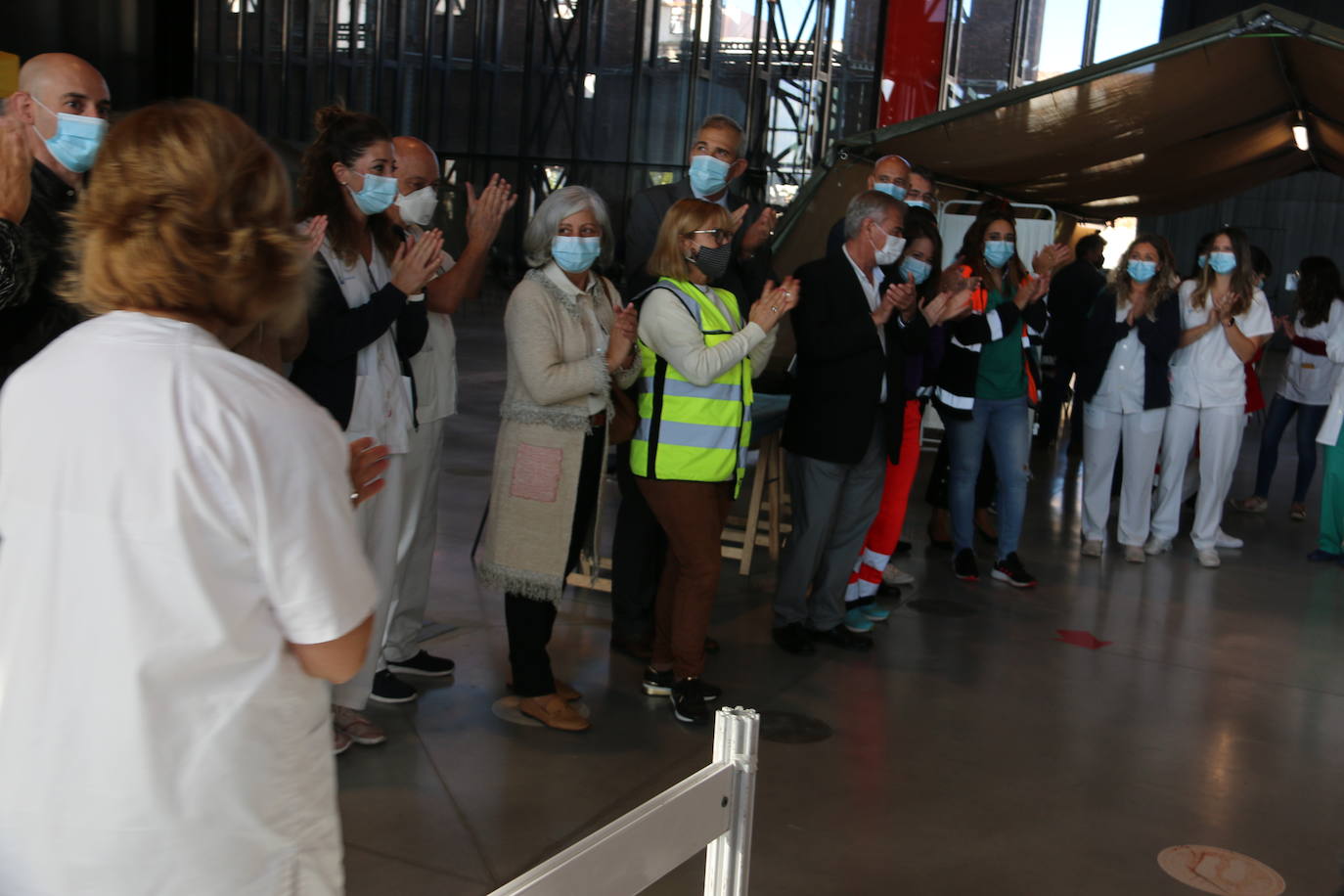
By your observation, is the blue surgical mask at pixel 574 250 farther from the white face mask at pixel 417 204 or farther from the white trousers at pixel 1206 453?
the white trousers at pixel 1206 453

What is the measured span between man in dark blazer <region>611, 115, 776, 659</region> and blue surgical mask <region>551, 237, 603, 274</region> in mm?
641

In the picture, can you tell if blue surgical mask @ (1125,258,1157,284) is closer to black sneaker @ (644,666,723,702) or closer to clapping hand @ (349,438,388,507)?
black sneaker @ (644,666,723,702)

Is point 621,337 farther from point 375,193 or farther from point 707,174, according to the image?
point 707,174

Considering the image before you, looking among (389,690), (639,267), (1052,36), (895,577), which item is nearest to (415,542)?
(389,690)

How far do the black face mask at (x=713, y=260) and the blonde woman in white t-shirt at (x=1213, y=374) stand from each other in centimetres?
326

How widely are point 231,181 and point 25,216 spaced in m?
1.61

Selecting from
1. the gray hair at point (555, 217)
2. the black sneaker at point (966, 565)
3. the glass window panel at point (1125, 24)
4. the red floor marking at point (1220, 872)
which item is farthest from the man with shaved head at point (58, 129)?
the glass window panel at point (1125, 24)

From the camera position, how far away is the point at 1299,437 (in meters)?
7.32

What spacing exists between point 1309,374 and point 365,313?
604cm

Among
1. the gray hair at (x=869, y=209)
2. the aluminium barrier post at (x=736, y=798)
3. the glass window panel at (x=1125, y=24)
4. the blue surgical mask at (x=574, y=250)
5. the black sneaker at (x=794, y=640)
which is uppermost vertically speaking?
the glass window panel at (x=1125, y=24)

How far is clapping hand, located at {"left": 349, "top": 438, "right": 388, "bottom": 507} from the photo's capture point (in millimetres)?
1452

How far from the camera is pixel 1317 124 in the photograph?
804 cm

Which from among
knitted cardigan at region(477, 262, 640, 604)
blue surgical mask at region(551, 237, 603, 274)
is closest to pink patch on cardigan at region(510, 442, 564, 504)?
knitted cardigan at region(477, 262, 640, 604)

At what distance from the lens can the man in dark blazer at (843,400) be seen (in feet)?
13.6
